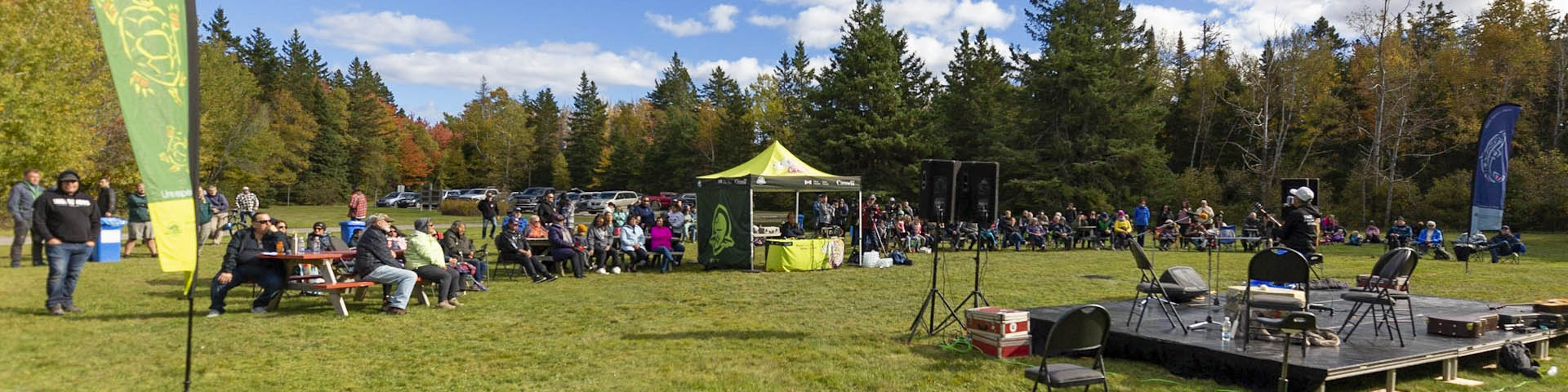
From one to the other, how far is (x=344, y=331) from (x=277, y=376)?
71.3 inches

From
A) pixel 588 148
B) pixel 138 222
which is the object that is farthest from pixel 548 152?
pixel 138 222

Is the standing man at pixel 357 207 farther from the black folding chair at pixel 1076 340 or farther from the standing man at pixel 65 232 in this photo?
the black folding chair at pixel 1076 340

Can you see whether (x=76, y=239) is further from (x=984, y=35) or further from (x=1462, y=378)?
(x=984, y=35)

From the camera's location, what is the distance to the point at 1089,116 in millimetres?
31562

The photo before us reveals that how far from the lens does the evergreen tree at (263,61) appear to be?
56562mm

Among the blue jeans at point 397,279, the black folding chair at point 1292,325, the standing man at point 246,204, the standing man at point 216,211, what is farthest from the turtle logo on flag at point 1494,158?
the standing man at point 246,204

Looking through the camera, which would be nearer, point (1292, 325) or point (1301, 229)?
point (1292, 325)

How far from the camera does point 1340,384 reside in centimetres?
579

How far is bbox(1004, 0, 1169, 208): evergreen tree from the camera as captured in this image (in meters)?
30.5

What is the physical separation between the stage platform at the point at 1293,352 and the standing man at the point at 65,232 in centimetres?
896

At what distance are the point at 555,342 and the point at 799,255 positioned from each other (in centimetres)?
702

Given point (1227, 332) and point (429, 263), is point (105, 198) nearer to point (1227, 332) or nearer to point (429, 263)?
point (429, 263)

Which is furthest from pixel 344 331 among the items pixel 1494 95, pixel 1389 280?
pixel 1494 95

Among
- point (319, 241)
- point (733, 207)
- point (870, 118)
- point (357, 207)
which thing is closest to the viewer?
point (319, 241)
